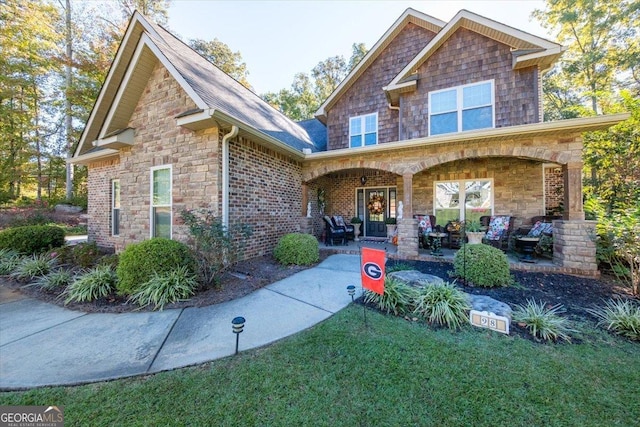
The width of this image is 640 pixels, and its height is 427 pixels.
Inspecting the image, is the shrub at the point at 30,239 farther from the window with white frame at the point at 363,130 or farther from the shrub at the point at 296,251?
the window with white frame at the point at 363,130

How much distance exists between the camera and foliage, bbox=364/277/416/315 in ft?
11.8

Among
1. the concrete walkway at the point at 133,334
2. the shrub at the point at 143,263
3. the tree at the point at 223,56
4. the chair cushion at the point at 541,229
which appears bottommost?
the concrete walkway at the point at 133,334

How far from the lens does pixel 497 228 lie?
23.2ft

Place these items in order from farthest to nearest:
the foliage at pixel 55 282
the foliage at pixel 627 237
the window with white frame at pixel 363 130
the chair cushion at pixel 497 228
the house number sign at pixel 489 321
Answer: the window with white frame at pixel 363 130 < the chair cushion at pixel 497 228 < the foliage at pixel 55 282 < the foliage at pixel 627 237 < the house number sign at pixel 489 321

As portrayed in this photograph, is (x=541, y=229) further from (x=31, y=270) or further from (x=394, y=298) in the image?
(x=31, y=270)

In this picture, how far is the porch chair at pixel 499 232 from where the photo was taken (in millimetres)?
6898

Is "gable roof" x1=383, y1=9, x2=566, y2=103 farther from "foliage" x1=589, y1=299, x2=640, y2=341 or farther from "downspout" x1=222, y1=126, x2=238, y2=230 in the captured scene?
"foliage" x1=589, y1=299, x2=640, y2=341

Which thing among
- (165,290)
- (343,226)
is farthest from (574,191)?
(165,290)

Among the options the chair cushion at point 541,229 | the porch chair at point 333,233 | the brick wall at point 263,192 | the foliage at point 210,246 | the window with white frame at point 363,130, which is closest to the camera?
the foliage at point 210,246

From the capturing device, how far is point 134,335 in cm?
302

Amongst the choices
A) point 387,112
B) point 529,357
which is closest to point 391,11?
point 387,112

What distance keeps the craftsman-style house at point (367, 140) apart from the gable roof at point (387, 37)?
0.04 metres

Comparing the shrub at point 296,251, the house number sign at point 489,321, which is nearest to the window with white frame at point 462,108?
the shrub at point 296,251

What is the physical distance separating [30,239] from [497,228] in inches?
537
